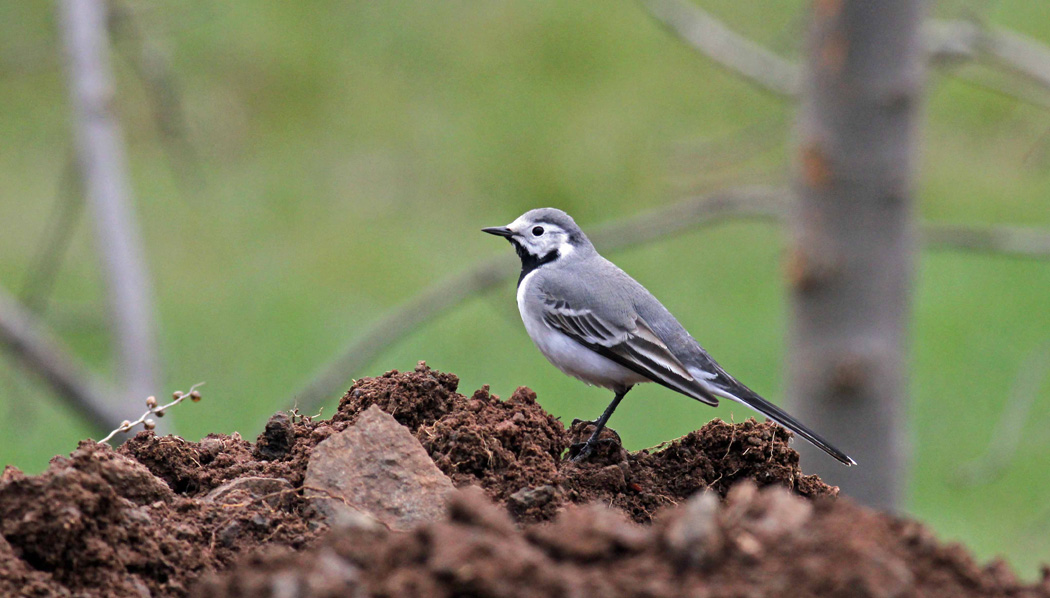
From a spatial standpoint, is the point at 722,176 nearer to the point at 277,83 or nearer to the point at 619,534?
the point at 277,83

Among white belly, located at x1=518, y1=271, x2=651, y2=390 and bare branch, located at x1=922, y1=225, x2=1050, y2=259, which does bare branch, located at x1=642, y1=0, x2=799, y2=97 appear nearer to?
bare branch, located at x1=922, y1=225, x2=1050, y2=259

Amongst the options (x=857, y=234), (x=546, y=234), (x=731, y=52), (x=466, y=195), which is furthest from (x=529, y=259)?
(x=466, y=195)

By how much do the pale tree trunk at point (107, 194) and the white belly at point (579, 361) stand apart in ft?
8.93

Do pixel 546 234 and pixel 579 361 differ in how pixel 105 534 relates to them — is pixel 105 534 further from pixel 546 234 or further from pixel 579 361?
pixel 546 234

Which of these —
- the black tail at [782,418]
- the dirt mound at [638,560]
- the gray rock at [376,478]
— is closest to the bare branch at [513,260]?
the black tail at [782,418]

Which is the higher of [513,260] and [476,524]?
[513,260]

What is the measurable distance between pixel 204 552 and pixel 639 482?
123 cm

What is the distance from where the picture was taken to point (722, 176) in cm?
1491

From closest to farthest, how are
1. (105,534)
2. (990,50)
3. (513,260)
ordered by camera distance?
(105,534), (990,50), (513,260)

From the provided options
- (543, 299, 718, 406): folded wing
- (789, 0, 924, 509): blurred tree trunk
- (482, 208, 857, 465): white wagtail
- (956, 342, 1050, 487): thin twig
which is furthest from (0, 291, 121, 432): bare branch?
(956, 342, 1050, 487): thin twig

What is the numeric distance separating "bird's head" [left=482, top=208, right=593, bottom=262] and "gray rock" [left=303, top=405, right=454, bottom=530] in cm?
252

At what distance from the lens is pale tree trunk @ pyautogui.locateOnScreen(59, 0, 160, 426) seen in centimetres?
689

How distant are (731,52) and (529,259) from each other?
2.13 metres

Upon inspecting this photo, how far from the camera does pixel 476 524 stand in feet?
7.66
